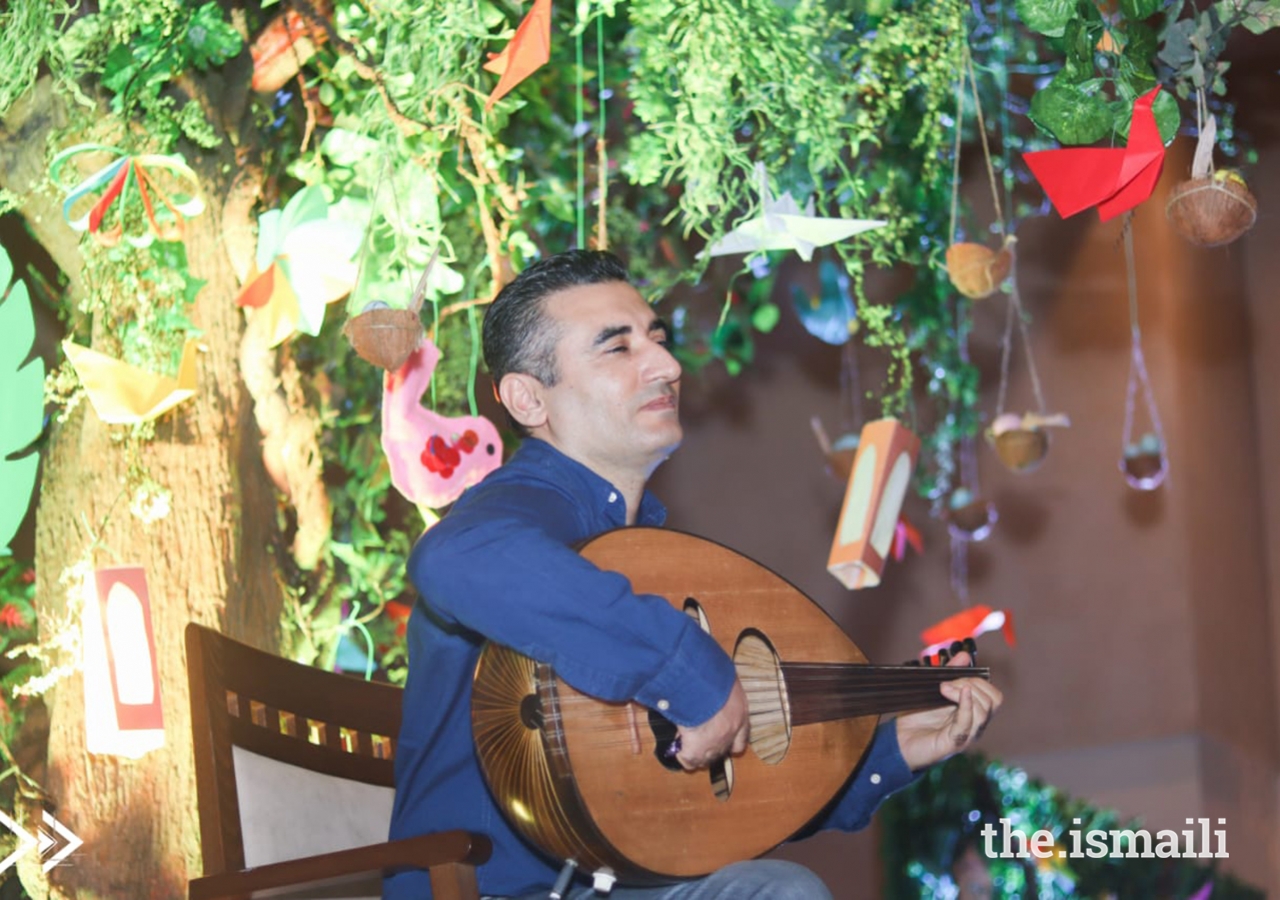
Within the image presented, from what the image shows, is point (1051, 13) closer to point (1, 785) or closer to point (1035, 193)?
point (1, 785)

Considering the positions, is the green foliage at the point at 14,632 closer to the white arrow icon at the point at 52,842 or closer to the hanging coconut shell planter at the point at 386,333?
the white arrow icon at the point at 52,842

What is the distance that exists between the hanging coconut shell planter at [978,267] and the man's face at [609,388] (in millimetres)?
646

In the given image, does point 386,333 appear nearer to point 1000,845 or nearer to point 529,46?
point 529,46

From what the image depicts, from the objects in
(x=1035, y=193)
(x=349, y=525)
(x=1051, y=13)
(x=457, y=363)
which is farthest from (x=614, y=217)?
(x=1035, y=193)

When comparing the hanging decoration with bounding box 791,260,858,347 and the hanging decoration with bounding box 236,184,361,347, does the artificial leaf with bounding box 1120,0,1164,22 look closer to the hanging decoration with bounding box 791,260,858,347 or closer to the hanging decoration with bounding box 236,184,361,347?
the hanging decoration with bounding box 791,260,858,347

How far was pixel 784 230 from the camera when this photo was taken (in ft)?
7.42

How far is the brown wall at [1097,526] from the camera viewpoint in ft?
14.1

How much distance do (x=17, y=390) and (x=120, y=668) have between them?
414mm

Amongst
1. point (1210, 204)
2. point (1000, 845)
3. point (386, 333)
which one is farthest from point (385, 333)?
point (1000, 845)

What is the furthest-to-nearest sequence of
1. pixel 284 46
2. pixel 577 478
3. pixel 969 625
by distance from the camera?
pixel 284 46 → pixel 969 625 → pixel 577 478

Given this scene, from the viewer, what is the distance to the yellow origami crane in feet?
6.96

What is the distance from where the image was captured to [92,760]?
216 cm

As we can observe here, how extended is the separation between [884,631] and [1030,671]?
0.45 metres

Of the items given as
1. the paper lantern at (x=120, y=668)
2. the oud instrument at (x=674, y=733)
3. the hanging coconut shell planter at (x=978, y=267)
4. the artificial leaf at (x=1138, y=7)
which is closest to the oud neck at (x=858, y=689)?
the oud instrument at (x=674, y=733)
